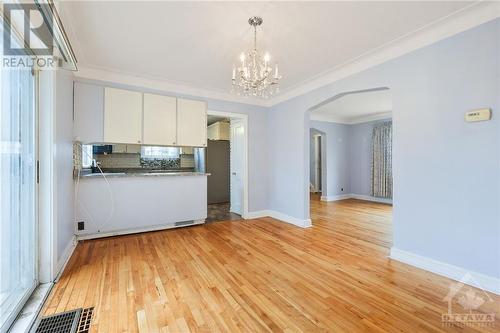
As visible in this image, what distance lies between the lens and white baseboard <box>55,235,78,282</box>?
2370 mm

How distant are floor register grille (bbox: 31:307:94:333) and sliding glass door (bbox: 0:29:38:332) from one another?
203 mm

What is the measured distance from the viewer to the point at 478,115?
2119mm

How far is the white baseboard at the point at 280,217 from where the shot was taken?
4207 millimetres

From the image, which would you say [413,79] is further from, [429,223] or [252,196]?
[252,196]

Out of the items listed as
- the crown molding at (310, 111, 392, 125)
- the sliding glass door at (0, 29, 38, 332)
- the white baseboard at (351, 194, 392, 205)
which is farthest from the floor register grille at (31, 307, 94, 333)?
the white baseboard at (351, 194, 392, 205)

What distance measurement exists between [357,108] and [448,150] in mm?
4151

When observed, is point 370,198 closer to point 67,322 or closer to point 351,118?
point 351,118

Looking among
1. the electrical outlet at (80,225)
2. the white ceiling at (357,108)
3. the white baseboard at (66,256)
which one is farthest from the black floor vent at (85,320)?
the white ceiling at (357,108)

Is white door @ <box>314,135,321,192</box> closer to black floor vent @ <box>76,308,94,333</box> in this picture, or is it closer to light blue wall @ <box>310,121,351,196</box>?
light blue wall @ <box>310,121,351,196</box>

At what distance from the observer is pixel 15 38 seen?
174 cm

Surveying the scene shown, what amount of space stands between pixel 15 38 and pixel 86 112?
1823 millimetres

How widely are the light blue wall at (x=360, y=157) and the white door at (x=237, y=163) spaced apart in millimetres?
4611

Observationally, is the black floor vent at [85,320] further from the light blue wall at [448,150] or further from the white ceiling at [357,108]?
the white ceiling at [357,108]

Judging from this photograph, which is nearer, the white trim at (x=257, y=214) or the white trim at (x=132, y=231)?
the white trim at (x=132, y=231)
